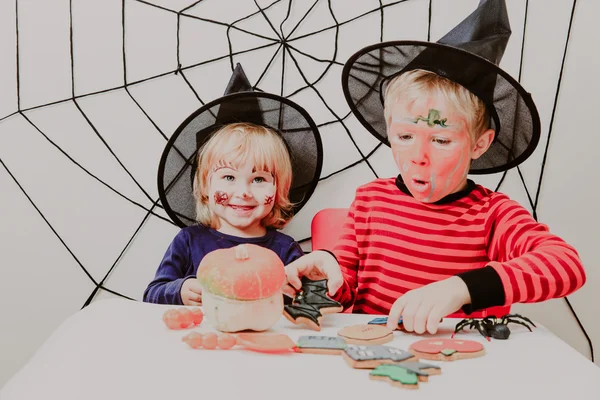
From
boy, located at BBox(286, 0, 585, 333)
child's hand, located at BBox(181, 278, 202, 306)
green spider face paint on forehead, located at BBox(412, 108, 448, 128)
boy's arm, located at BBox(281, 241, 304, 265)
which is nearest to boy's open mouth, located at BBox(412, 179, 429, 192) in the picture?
boy, located at BBox(286, 0, 585, 333)

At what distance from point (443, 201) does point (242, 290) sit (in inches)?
18.9

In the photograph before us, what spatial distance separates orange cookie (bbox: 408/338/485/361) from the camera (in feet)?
2.11

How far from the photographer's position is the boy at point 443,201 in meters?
0.77

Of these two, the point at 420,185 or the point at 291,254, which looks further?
the point at 291,254

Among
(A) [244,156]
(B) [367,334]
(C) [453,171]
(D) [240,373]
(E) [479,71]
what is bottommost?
(D) [240,373]

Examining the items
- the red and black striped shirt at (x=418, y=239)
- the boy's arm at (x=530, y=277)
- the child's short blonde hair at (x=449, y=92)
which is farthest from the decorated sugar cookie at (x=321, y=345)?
the child's short blonde hair at (x=449, y=92)

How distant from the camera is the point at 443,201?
1.03m

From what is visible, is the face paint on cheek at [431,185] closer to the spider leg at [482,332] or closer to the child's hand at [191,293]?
the spider leg at [482,332]

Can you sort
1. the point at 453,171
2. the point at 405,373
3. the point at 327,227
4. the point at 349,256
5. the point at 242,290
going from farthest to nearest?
the point at 327,227, the point at 349,256, the point at 453,171, the point at 242,290, the point at 405,373

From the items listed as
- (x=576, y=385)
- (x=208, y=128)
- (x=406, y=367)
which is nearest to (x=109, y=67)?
(x=208, y=128)

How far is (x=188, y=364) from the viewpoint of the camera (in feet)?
1.99

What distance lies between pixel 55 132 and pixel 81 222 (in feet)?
0.71

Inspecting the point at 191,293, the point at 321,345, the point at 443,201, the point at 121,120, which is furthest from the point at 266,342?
the point at 121,120

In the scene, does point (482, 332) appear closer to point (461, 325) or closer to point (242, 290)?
point (461, 325)
